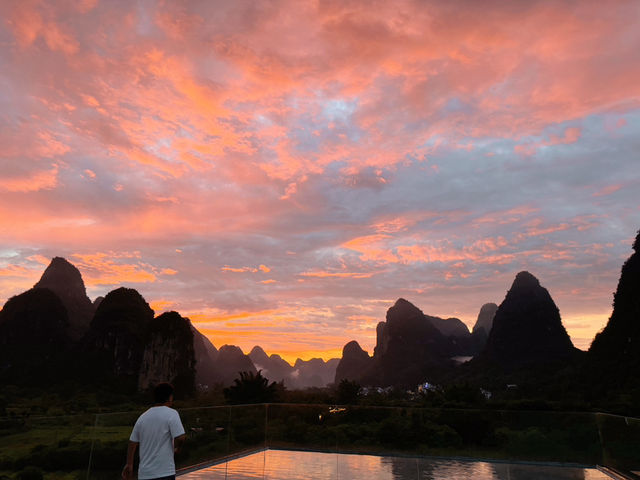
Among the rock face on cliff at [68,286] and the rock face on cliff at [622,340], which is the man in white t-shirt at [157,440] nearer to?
the rock face on cliff at [622,340]

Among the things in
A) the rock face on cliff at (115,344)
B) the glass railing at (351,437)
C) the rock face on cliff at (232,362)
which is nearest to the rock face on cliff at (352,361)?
the rock face on cliff at (232,362)

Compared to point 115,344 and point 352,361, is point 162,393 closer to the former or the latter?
point 115,344

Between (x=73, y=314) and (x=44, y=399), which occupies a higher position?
(x=73, y=314)

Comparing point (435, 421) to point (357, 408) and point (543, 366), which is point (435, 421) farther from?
point (543, 366)

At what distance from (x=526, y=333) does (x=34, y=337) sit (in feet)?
256

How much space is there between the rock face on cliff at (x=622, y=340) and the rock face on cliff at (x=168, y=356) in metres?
51.3

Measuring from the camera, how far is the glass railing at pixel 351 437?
719 centimetres

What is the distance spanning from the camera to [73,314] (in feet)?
308

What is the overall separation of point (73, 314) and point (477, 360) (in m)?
76.3

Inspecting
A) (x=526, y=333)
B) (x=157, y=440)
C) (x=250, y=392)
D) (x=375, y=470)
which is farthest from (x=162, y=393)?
(x=526, y=333)

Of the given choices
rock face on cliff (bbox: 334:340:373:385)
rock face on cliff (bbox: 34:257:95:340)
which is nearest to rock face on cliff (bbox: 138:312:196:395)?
rock face on cliff (bbox: 34:257:95:340)

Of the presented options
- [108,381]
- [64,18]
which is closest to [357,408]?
[64,18]

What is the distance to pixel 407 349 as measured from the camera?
357 feet

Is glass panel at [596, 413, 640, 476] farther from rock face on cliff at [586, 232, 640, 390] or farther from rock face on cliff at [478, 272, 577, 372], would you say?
rock face on cliff at [478, 272, 577, 372]
